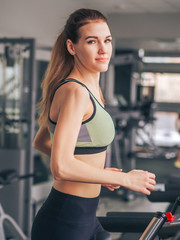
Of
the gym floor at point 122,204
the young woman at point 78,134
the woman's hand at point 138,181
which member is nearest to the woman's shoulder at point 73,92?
the young woman at point 78,134

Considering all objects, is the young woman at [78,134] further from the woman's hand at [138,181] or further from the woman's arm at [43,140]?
the woman's arm at [43,140]

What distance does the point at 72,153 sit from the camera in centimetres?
94

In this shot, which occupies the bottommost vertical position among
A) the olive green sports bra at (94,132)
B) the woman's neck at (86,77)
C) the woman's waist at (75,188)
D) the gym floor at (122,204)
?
the gym floor at (122,204)

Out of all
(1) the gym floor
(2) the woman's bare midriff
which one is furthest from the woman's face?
(1) the gym floor

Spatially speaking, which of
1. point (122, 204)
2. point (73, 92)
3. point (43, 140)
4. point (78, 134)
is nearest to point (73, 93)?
point (73, 92)

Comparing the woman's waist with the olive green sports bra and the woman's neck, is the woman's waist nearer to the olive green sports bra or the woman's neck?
the olive green sports bra

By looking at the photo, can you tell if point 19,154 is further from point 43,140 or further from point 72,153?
point 72,153

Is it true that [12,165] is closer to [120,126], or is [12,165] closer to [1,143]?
[1,143]

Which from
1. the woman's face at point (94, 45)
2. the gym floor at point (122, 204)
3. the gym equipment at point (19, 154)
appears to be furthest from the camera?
the gym floor at point (122, 204)

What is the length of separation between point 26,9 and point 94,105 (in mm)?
3468

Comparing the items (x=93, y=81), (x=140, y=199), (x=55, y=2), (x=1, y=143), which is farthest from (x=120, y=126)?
(x=93, y=81)

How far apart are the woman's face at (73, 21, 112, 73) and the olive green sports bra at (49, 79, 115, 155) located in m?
0.09

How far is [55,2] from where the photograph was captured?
4.68 metres

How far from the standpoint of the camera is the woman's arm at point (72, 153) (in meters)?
0.93
